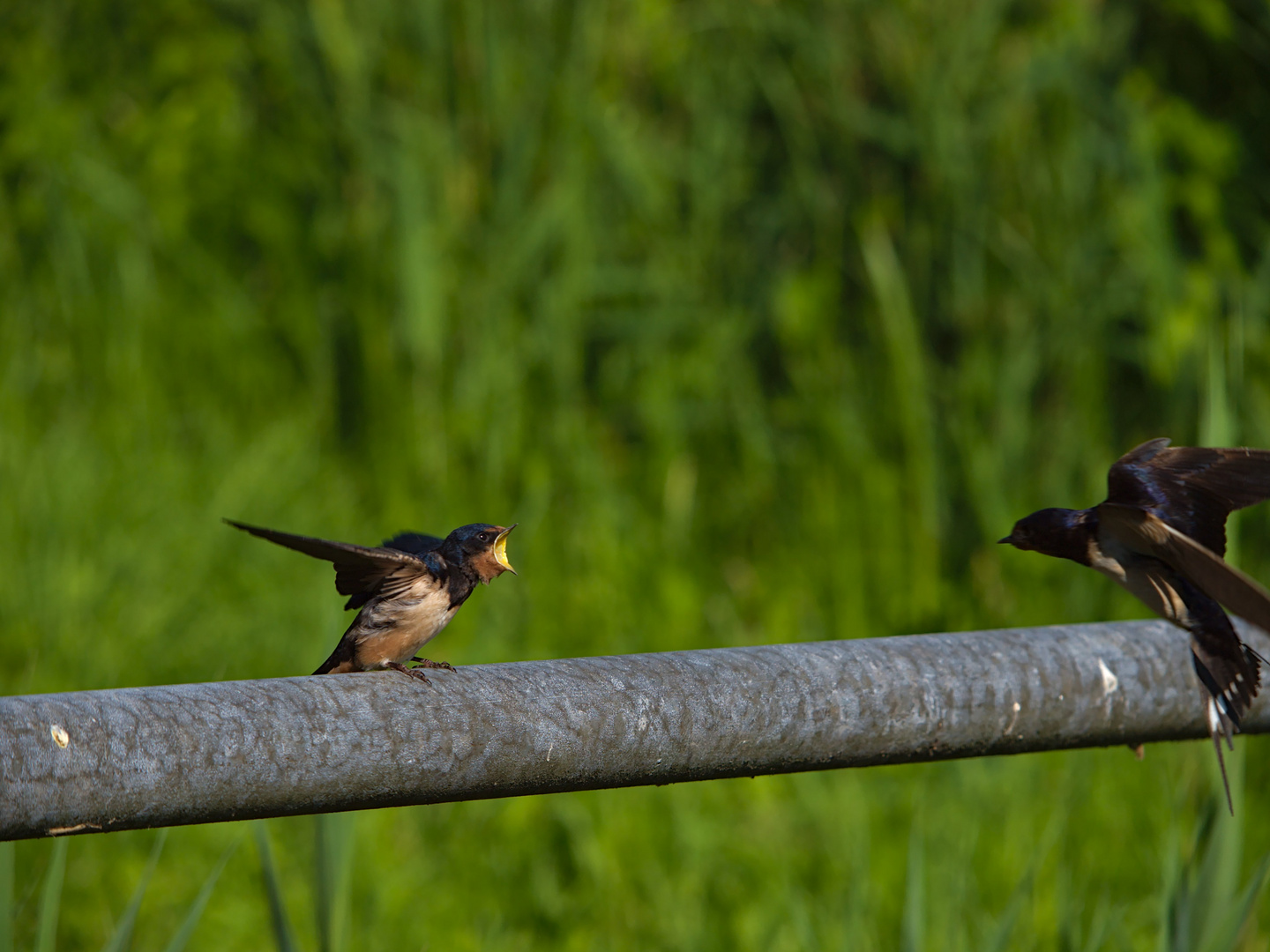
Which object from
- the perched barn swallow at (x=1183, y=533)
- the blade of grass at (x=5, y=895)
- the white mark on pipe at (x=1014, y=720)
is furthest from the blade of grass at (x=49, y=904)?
the perched barn swallow at (x=1183, y=533)

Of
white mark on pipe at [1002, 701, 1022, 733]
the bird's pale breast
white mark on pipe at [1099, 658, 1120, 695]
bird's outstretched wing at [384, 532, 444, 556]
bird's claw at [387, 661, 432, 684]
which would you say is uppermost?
bird's outstretched wing at [384, 532, 444, 556]

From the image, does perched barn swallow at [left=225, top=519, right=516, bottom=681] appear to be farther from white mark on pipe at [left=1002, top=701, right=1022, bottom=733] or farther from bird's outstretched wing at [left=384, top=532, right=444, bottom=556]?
white mark on pipe at [left=1002, top=701, right=1022, bottom=733]

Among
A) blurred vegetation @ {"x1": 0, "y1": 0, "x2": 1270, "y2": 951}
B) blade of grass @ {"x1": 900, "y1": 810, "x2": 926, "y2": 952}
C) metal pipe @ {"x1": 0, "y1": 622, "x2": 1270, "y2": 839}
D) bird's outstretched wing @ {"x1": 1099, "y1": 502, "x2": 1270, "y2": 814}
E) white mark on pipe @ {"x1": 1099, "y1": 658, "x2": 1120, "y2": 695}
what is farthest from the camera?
blurred vegetation @ {"x1": 0, "y1": 0, "x2": 1270, "y2": 951}

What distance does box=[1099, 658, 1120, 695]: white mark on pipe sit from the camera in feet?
3.95

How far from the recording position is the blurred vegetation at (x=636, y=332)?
9.37 feet

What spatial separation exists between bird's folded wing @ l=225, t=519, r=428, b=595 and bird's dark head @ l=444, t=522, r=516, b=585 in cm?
5

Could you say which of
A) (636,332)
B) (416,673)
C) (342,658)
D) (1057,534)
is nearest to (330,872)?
(342,658)

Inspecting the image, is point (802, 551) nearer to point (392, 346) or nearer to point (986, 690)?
point (392, 346)

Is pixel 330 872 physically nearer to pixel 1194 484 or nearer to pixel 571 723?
pixel 571 723

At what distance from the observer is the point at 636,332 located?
3.92 m

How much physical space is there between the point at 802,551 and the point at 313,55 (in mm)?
2171

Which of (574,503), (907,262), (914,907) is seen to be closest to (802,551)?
(574,503)

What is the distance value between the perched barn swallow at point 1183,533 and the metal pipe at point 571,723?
5 cm

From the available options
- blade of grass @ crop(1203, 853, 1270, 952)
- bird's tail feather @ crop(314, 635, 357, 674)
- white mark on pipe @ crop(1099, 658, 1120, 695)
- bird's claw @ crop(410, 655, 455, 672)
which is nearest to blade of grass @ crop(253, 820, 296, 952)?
bird's tail feather @ crop(314, 635, 357, 674)
